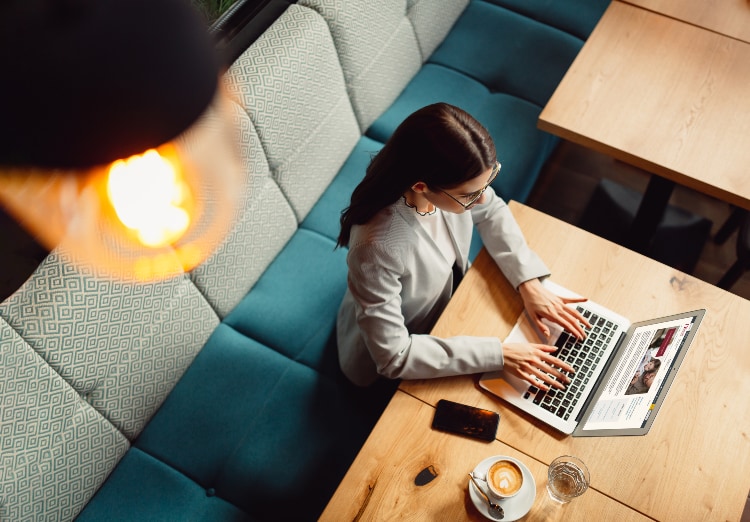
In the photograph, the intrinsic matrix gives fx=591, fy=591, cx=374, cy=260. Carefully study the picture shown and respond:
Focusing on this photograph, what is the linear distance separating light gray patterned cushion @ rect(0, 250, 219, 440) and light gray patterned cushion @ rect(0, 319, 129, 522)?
0.12 feet

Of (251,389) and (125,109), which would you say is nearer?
(125,109)

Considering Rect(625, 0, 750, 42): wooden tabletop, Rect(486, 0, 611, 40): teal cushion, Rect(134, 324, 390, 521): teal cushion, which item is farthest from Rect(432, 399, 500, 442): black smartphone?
Rect(486, 0, 611, 40): teal cushion

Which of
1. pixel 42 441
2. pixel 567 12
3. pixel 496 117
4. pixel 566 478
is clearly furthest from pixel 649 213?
pixel 42 441

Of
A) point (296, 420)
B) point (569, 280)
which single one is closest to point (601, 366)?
point (569, 280)

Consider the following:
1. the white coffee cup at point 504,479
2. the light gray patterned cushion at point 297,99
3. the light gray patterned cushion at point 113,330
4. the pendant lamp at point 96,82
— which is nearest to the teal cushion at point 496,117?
the light gray patterned cushion at point 297,99

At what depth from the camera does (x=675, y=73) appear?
1.93 meters

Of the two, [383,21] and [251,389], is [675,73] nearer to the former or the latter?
[383,21]

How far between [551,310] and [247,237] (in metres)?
0.97

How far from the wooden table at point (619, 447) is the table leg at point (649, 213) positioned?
2.26 ft

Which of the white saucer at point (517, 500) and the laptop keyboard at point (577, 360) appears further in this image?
the laptop keyboard at point (577, 360)

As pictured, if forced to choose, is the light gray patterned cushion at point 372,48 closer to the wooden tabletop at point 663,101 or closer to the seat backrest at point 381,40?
the seat backrest at point 381,40

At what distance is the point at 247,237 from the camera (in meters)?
1.88

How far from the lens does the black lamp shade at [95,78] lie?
0.35 m

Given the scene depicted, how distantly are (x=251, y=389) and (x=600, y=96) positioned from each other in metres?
1.44
